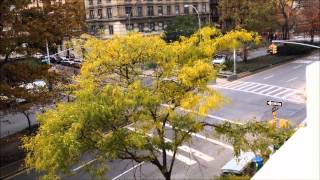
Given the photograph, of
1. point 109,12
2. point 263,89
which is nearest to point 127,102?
point 263,89

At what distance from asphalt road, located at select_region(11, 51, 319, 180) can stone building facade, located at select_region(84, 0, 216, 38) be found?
27.2 meters

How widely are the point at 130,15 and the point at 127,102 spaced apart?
198 feet

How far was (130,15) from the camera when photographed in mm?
70875


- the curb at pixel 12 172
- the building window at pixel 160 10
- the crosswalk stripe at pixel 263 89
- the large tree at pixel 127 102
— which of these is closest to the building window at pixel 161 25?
the building window at pixel 160 10

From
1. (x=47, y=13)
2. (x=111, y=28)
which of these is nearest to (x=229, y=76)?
(x=47, y=13)

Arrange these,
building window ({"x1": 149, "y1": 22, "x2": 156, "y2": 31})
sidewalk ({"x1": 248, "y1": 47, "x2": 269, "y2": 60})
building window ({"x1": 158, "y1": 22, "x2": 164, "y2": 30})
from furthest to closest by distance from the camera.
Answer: building window ({"x1": 158, "y1": 22, "x2": 164, "y2": 30}) → building window ({"x1": 149, "y1": 22, "x2": 156, "y2": 31}) → sidewalk ({"x1": 248, "y1": 47, "x2": 269, "y2": 60})

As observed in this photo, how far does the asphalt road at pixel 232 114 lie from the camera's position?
21484 mm

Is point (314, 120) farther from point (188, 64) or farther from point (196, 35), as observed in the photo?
point (196, 35)

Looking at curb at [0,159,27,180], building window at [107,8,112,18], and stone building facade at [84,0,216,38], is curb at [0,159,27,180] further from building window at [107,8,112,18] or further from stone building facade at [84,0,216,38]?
building window at [107,8,112,18]

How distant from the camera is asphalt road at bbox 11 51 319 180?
21.5 m

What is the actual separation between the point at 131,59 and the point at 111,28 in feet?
196

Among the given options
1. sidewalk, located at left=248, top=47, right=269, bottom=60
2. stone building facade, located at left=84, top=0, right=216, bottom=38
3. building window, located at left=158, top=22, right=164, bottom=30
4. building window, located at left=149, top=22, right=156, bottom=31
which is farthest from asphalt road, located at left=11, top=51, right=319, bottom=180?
building window, located at left=149, top=22, right=156, bottom=31

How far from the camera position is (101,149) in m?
12.6

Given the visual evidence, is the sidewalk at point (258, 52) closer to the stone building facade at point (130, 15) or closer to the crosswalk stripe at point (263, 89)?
the stone building facade at point (130, 15)
